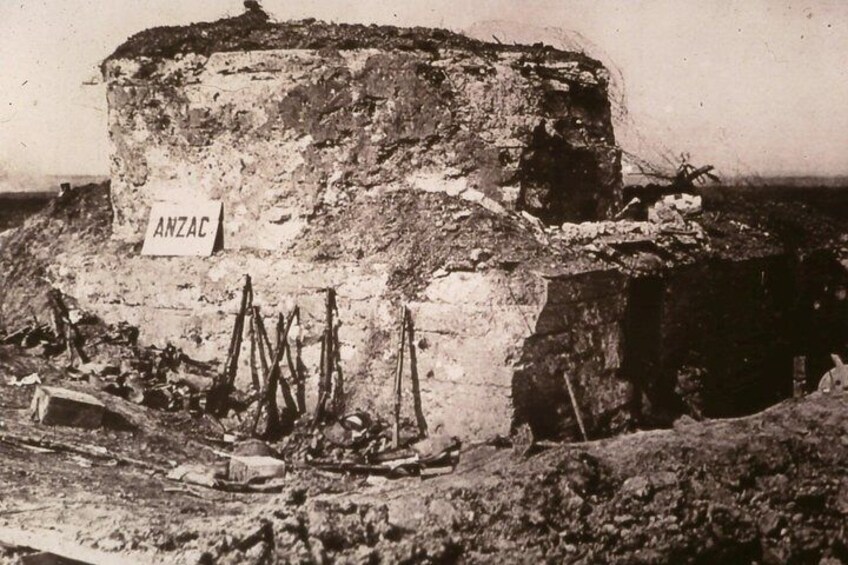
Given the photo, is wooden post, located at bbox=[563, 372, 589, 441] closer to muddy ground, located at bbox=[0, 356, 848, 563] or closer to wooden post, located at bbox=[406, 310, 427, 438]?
muddy ground, located at bbox=[0, 356, 848, 563]

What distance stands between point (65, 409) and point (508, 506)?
4.50m

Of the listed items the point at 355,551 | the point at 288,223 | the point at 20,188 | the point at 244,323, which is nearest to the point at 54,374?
the point at 244,323

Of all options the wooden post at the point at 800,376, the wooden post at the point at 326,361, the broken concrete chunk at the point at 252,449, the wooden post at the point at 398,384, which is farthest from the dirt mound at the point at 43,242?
the wooden post at the point at 800,376

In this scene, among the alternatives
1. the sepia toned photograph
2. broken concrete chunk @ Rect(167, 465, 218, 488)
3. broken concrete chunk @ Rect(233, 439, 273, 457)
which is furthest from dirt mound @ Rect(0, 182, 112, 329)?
broken concrete chunk @ Rect(167, 465, 218, 488)

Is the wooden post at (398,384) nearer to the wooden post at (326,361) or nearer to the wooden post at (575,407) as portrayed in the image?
the wooden post at (326,361)

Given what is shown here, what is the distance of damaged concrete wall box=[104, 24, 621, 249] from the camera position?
311 inches

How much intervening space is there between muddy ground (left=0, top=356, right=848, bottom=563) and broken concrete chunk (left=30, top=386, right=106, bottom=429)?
16.1 inches

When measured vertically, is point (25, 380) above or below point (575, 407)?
below

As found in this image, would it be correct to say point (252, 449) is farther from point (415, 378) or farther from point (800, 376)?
point (800, 376)

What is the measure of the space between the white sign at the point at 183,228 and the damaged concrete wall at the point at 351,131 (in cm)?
13

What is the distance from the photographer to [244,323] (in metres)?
8.64

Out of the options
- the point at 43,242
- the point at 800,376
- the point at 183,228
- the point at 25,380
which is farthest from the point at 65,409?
the point at 800,376

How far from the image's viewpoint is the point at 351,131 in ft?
26.7

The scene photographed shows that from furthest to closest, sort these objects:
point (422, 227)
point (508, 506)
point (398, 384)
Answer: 1. point (422, 227)
2. point (398, 384)
3. point (508, 506)
